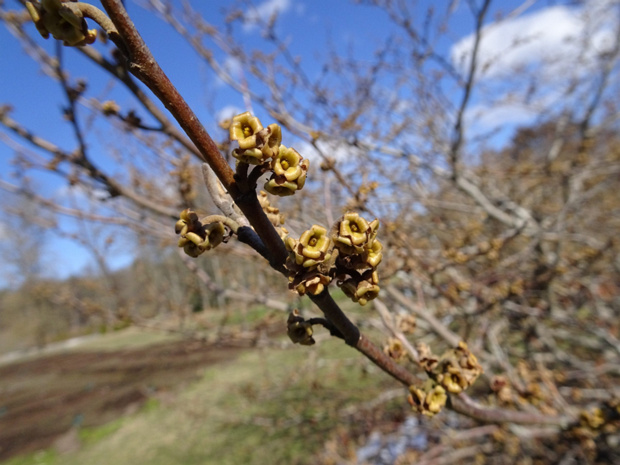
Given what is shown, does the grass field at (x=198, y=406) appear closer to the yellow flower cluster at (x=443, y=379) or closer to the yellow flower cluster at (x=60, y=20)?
the yellow flower cluster at (x=443, y=379)

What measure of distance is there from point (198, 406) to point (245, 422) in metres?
4.66

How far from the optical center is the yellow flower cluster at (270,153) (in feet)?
1.88

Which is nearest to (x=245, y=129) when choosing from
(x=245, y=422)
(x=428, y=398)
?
(x=428, y=398)

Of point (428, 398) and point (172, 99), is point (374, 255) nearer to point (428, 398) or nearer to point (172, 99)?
point (172, 99)

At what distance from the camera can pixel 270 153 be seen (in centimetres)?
60

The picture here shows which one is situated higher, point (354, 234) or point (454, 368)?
point (354, 234)

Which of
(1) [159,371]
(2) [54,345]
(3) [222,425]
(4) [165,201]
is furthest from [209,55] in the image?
(2) [54,345]

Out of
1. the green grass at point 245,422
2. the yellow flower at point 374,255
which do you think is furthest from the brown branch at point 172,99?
the green grass at point 245,422

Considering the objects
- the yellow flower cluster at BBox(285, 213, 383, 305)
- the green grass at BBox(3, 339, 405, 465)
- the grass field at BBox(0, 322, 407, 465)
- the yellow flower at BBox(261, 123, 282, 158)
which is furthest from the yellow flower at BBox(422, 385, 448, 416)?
the green grass at BBox(3, 339, 405, 465)

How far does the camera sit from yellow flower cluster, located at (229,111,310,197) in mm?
574

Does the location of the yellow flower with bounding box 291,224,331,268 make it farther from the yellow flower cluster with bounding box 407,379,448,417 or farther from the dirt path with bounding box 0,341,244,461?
the dirt path with bounding box 0,341,244,461

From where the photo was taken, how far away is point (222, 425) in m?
8.52

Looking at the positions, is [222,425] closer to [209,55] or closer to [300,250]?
[209,55]

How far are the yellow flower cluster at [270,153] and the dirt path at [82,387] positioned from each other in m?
8.40
